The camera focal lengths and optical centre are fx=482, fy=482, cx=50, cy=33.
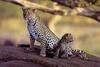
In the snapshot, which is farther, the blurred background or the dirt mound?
the blurred background

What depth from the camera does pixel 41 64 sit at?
5.75m

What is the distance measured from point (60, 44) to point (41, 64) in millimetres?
589

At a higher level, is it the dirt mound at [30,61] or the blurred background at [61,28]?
the blurred background at [61,28]

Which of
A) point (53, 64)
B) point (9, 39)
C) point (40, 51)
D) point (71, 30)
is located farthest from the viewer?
Answer: point (71, 30)

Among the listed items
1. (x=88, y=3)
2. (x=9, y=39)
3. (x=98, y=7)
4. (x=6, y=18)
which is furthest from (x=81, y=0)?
(x=6, y=18)

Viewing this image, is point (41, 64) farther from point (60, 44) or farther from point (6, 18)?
point (6, 18)

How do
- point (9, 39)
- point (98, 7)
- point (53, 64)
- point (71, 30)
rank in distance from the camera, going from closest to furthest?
point (53, 64) < point (98, 7) < point (9, 39) < point (71, 30)

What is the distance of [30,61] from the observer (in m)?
5.79

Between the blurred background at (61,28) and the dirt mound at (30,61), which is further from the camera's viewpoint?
the blurred background at (61,28)

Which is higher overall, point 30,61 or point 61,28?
point 61,28

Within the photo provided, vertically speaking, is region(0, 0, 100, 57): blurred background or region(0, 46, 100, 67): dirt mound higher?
region(0, 0, 100, 57): blurred background

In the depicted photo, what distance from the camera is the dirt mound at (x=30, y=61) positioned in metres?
5.68

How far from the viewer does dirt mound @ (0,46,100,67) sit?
18.6 ft

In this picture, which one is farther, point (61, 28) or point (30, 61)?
point (61, 28)
